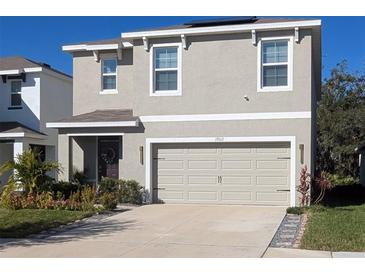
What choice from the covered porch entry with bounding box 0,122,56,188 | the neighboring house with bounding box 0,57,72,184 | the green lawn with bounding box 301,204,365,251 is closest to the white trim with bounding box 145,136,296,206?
the green lawn with bounding box 301,204,365,251

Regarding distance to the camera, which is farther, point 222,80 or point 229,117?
point 222,80

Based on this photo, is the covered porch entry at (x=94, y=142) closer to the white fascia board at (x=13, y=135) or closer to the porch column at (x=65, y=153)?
the porch column at (x=65, y=153)

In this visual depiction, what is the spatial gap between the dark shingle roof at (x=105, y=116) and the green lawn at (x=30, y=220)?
14.1 feet

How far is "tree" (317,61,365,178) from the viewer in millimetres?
31453

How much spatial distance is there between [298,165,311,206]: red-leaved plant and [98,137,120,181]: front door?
732 cm

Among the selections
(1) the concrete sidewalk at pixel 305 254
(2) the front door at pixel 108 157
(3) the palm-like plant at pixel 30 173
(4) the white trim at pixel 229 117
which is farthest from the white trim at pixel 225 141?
(1) the concrete sidewalk at pixel 305 254

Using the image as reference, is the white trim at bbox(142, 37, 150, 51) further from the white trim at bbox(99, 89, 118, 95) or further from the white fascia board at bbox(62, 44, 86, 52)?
the white fascia board at bbox(62, 44, 86, 52)

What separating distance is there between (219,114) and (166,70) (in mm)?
2408

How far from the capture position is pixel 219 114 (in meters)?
16.9

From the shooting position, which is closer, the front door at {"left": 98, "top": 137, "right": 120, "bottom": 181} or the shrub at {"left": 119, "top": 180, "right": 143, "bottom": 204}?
the shrub at {"left": 119, "top": 180, "right": 143, "bottom": 204}

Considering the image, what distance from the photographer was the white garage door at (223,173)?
16.5 m

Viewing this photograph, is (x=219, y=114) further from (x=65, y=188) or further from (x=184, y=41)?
(x=65, y=188)

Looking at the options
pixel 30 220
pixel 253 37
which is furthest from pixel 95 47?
pixel 30 220

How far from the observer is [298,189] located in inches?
620
